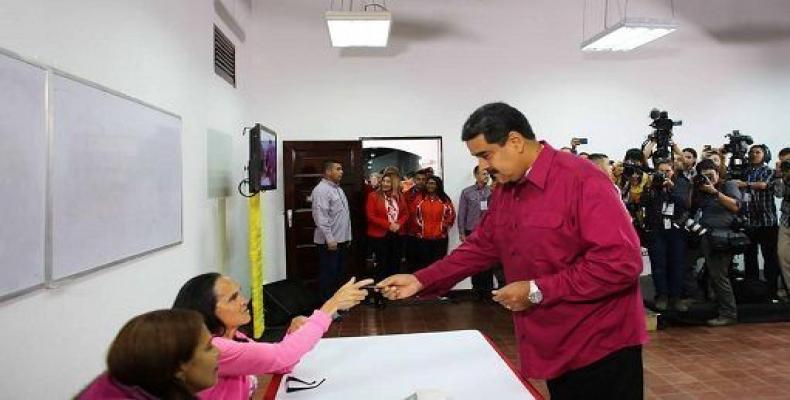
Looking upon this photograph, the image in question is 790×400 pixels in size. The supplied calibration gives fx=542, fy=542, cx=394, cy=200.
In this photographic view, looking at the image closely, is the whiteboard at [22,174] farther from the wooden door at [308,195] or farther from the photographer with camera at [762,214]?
the photographer with camera at [762,214]

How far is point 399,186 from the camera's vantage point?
6414mm

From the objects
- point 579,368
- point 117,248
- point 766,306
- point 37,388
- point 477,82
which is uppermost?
point 477,82

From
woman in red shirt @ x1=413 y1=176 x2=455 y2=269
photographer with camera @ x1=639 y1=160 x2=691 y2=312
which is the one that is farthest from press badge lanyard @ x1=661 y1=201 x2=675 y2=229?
woman in red shirt @ x1=413 y1=176 x2=455 y2=269

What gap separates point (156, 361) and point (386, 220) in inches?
205

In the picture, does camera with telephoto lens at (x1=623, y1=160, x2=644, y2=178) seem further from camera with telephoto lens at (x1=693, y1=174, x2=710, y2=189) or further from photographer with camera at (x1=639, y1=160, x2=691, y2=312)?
camera with telephoto lens at (x1=693, y1=174, x2=710, y2=189)

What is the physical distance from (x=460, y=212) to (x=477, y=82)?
1674 millimetres

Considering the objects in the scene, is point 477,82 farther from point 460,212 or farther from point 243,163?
point 243,163

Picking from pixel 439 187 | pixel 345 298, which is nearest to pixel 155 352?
pixel 345 298

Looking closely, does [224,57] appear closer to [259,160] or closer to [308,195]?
[259,160]

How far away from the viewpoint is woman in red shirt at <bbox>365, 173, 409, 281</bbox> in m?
6.20

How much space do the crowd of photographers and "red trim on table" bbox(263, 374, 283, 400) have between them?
3619mm

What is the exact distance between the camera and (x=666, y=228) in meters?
4.85

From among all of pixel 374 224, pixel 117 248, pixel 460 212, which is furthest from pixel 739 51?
pixel 117 248

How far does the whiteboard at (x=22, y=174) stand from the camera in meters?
1.80
